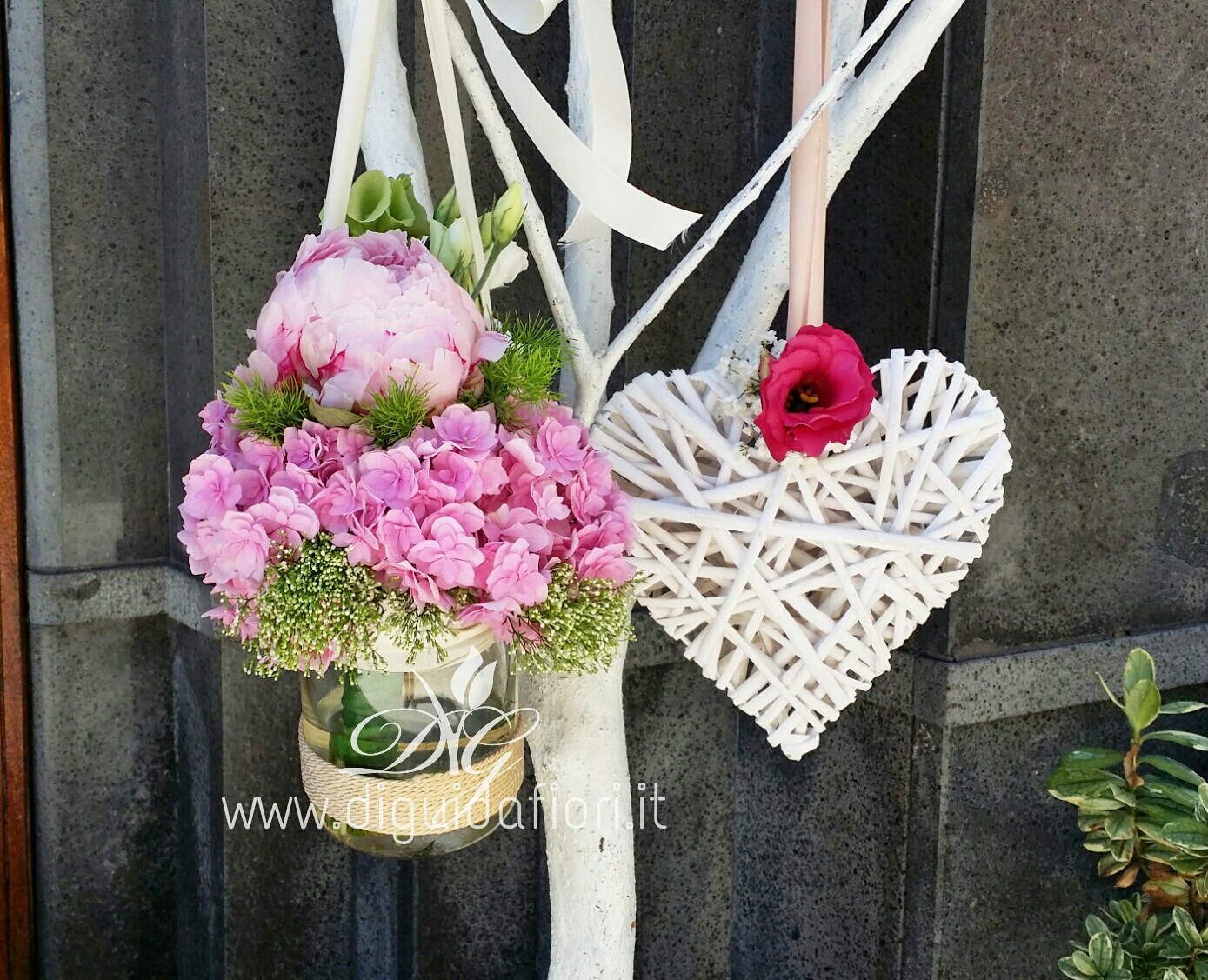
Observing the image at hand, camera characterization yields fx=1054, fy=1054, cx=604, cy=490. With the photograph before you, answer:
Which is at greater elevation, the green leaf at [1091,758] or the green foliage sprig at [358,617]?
the green foliage sprig at [358,617]

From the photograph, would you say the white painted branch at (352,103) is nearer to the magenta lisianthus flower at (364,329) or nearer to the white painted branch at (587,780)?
the magenta lisianthus flower at (364,329)

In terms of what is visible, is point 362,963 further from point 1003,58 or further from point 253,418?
point 1003,58

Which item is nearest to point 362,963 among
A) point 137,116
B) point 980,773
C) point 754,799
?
point 754,799

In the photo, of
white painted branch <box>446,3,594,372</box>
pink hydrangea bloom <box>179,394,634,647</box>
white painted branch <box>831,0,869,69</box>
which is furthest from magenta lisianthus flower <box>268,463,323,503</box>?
white painted branch <box>831,0,869,69</box>

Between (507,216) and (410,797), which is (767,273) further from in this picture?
(410,797)

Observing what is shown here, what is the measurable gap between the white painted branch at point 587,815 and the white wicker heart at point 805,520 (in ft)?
0.47

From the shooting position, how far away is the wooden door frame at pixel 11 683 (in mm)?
1683

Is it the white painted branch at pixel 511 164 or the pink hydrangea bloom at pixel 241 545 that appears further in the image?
the white painted branch at pixel 511 164

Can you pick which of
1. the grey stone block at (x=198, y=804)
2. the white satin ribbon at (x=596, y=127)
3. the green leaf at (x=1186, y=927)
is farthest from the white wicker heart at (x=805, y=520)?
the grey stone block at (x=198, y=804)

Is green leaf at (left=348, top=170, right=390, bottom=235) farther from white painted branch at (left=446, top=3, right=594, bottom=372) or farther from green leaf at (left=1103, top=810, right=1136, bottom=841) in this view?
green leaf at (left=1103, top=810, right=1136, bottom=841)

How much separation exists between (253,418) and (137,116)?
1160mm

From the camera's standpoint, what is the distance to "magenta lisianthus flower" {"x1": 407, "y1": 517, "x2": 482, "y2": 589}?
740 millimetres

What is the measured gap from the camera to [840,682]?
99 centimetres

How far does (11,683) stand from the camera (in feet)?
5.70
